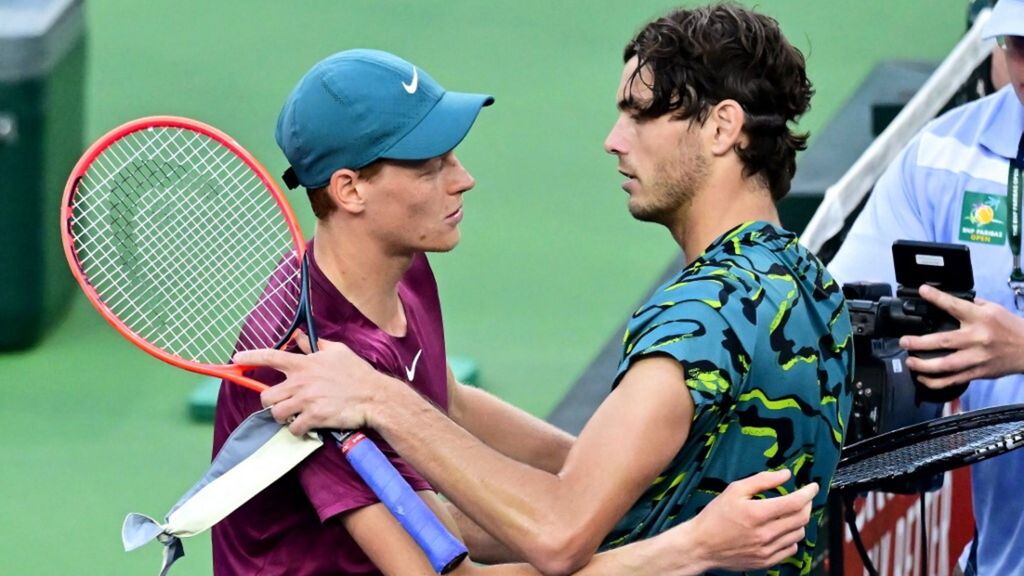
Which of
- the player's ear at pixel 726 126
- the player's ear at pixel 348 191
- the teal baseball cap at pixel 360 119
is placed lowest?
the player's ear at pixel 348 191

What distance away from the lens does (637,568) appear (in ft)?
8.47

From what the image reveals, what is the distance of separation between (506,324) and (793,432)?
4.48 m

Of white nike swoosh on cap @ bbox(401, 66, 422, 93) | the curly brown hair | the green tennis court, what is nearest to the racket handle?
white nike swoosh on cap @ bbox(401, 66, 422, 93)

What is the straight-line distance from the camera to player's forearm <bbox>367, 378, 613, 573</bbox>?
8.25 ft

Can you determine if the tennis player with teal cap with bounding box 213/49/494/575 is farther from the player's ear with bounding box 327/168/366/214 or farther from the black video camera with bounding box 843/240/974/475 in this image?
the black video camera with bounding box 843/240/974/475

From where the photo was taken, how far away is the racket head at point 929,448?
113 inches

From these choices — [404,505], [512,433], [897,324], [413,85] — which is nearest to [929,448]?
[897,324]

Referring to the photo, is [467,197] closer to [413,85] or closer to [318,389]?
[413,85]

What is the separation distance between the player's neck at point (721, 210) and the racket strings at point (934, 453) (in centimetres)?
51

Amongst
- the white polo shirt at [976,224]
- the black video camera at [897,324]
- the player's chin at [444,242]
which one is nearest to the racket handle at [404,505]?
the player's chin at [444,242]

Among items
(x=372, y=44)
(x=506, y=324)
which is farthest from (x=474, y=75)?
(x=506, y=324)

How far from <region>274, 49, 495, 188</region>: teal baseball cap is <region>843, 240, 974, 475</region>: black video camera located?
937 mm

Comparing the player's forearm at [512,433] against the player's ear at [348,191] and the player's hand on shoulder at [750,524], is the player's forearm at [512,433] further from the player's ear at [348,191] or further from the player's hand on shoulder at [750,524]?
the player's hand on shoulder at [750,524]

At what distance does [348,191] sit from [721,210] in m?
0.63
